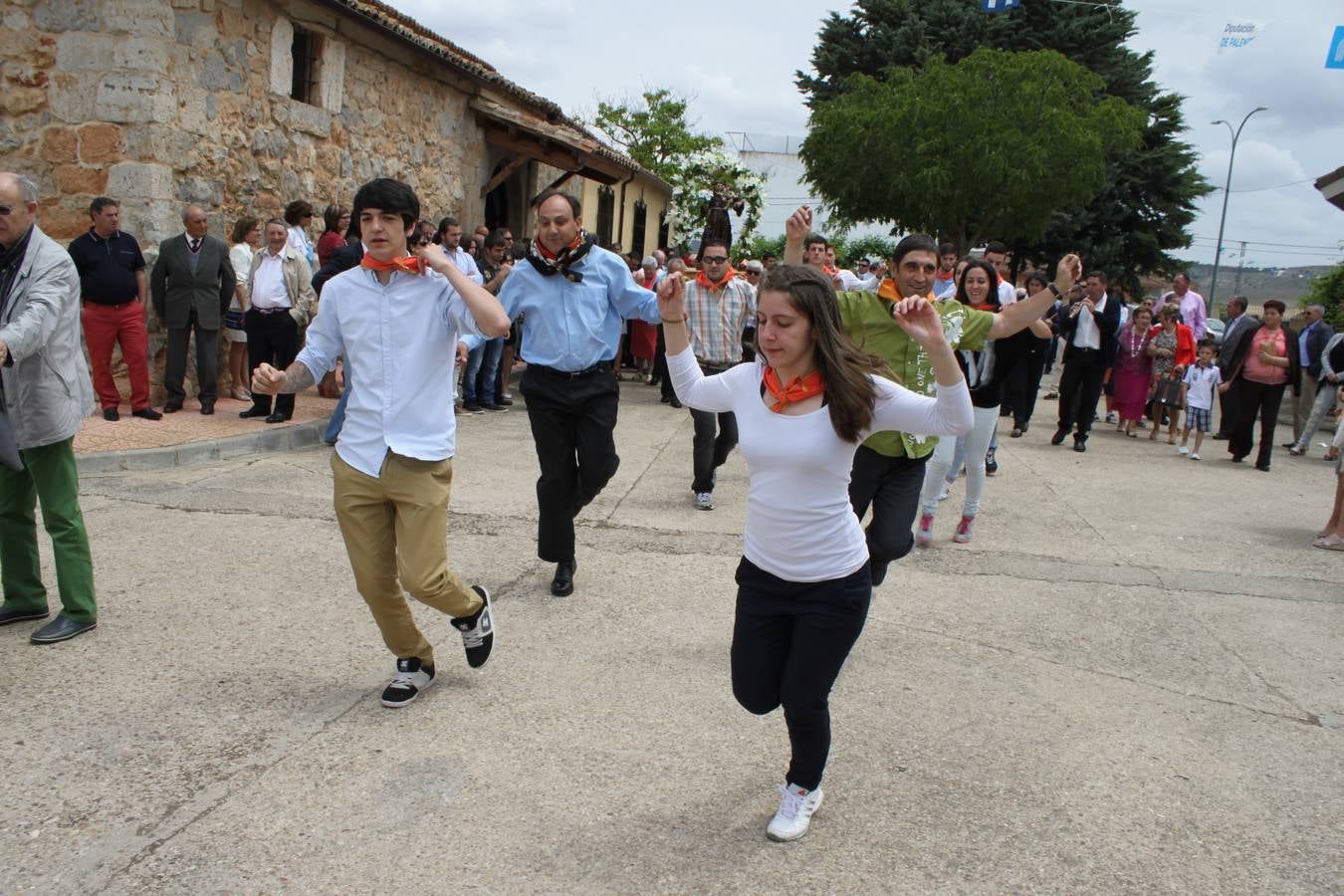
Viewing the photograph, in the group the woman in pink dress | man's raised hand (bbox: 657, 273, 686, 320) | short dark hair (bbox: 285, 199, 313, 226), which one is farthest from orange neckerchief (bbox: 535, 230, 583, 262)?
the woman in pink dress

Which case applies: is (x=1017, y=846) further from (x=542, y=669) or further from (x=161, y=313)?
(x=161, y=313)

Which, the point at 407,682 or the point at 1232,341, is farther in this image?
the point at 1232,341

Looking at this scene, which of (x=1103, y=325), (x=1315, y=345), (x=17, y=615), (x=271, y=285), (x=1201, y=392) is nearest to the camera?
(x=17, y=615)

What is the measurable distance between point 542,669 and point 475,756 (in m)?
0.82

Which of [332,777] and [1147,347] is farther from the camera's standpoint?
[1147,347]

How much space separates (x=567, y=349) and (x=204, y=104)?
6.72 m

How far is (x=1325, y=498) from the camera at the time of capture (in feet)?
31.7

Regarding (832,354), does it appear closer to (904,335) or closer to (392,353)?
(392,353)

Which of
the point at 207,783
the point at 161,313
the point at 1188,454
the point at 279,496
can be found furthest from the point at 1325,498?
the point at 161,313

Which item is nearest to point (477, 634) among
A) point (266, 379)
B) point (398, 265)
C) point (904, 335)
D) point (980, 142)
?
point (266, 379)

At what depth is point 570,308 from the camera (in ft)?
16.8

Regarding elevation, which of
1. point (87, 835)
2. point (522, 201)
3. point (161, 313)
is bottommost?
point (87, 835)

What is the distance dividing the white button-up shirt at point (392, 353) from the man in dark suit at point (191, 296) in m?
6.26

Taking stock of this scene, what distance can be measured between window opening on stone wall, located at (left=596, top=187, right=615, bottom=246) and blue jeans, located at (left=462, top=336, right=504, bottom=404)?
1535cm
